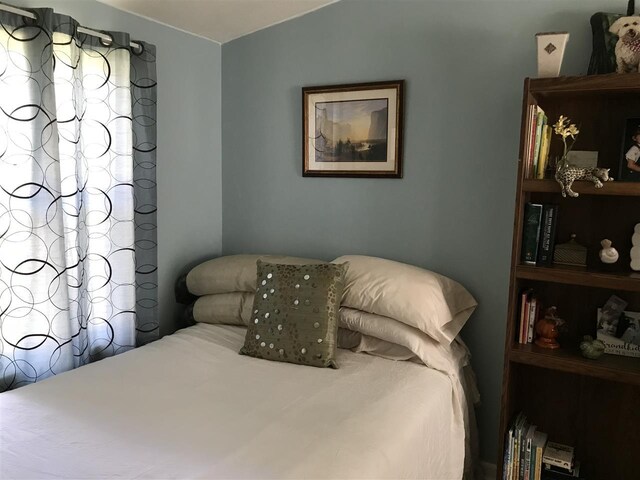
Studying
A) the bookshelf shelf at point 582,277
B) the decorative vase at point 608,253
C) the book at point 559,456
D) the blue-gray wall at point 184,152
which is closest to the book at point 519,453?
the book at point 559,456

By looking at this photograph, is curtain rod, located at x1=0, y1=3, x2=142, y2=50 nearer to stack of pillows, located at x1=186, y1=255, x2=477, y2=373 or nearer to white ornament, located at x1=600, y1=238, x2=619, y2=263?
stack of pillows, located at x1=186, y1=255, x2=477, y2=373

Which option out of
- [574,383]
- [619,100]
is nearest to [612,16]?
[619,100]

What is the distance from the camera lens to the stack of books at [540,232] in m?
2.07

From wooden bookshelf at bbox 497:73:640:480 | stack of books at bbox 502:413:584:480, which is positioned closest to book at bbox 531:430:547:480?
stack of books at bbox 502:413:584:480

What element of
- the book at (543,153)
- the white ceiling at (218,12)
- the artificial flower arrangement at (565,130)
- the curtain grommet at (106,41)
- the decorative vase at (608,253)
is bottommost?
the decorative vase at (608,253)

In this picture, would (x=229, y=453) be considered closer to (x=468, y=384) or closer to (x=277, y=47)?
(x=468, y=384)

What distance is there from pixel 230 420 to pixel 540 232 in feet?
4.55

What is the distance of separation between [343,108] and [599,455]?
204 cm

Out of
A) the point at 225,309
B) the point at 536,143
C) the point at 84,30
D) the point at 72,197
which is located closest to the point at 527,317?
the point at 536,143

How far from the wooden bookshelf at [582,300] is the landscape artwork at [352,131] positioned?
78 cm

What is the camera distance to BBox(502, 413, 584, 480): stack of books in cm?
217

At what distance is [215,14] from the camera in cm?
275

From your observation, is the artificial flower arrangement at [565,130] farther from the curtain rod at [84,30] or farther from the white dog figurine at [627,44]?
the curtain rod at [84,30]

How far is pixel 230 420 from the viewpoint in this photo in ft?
5.64
